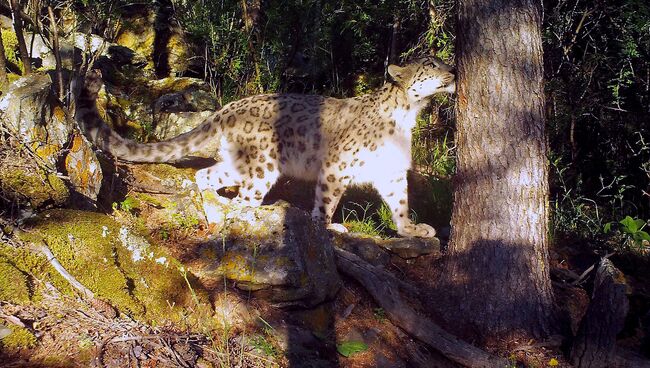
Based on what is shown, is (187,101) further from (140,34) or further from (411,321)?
(411,321)

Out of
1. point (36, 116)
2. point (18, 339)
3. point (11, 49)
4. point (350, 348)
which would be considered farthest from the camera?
point (11, 49)

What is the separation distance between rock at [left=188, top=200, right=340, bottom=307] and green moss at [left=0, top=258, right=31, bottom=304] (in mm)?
1114

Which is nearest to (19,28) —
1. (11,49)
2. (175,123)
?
(11,49)

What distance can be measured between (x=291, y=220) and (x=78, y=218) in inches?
56.2

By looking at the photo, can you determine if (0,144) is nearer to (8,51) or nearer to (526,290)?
(8,51)

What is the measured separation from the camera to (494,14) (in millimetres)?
4609

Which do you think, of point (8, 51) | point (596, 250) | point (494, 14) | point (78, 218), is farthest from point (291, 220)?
point (8, 51)

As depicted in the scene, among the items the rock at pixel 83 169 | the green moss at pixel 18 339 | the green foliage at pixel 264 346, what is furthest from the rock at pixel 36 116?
the green foliage at pixel 264 346

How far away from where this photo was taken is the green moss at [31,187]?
12.2 feet

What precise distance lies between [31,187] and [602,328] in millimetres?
3976

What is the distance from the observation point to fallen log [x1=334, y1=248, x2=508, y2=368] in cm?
439

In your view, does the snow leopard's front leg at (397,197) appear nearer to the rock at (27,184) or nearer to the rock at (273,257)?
the rock at (273,257)

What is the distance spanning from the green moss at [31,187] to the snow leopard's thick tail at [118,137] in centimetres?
137

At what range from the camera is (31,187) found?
3824 mm
